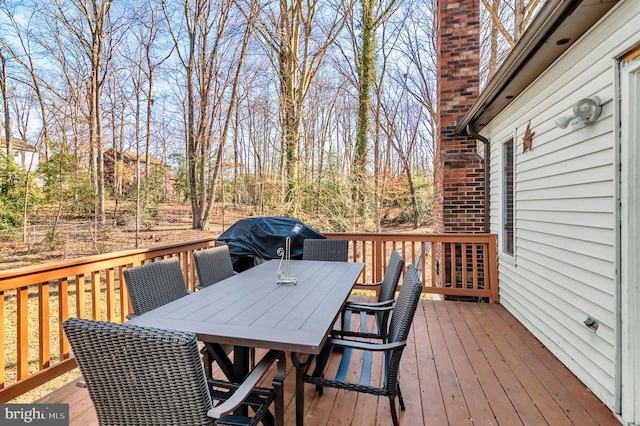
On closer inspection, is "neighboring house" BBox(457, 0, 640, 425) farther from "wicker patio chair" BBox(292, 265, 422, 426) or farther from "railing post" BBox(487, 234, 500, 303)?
"wicker patio chair" BBox(292, 265, 422, 426)

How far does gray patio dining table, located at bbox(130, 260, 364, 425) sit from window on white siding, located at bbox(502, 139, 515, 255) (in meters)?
2.55

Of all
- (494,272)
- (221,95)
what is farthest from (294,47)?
(494,272)

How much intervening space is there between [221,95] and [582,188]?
37.3 feet

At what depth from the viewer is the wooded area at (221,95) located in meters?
8.96

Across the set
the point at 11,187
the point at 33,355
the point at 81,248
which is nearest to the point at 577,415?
the point at 33,355

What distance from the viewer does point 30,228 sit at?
10.3 m

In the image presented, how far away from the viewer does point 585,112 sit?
7.51 feet

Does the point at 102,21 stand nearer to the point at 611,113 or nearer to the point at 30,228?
the point at 30,228

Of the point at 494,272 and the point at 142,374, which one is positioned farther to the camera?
the point at 494,272

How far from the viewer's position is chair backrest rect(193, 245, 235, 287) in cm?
282

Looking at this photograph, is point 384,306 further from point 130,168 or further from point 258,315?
point 130,168

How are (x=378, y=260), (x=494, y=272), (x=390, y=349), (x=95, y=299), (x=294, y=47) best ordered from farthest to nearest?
(x=294, y=47) < (x=378, y=260) < (x=494, y=272) < (x=95, y=299) < (x=390, y=349)

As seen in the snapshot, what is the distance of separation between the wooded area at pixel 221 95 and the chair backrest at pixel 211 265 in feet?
17.0

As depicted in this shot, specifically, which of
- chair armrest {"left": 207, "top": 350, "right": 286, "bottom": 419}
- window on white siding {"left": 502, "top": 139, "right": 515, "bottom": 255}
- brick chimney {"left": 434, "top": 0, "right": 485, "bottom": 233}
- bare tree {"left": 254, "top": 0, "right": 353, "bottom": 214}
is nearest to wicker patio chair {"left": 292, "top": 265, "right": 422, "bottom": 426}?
chair armrest {"left": 207, "top": 350, "right": 286, "bottom": 419}
